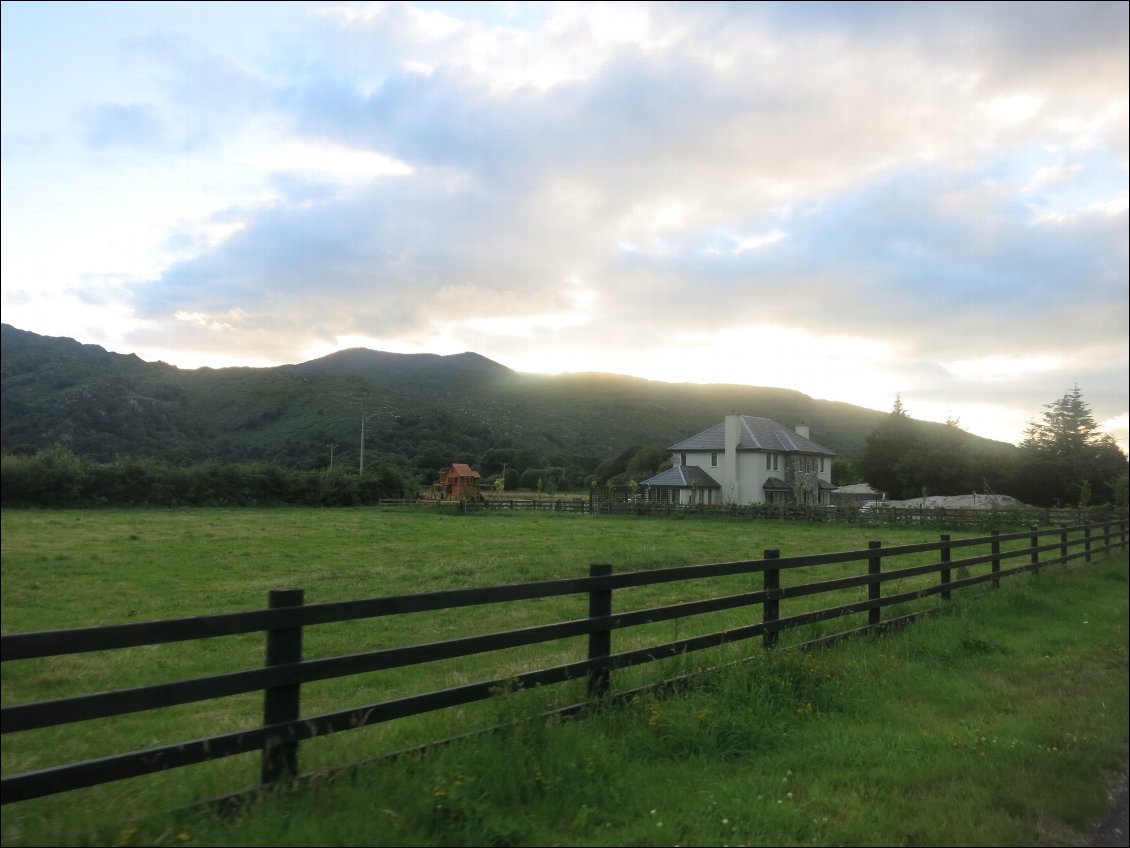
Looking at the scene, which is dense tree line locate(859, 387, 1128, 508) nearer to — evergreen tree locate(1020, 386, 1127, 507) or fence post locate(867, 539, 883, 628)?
evergreen tree locate(1020, 386, 1127, 507)

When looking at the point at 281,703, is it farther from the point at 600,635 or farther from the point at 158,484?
the point at 600,635

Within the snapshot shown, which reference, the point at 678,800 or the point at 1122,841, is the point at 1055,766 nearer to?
the point at 1122,841

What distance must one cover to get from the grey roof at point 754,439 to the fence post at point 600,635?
55.4 metres

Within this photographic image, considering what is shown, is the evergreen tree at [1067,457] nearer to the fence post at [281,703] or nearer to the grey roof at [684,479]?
the grey roof at [684,479]

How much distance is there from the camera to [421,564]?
14906mm

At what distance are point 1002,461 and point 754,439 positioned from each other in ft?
79.8

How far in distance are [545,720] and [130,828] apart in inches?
94.3

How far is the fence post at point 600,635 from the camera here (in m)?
5.77

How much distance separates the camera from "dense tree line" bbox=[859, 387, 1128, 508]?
6300 centimetres

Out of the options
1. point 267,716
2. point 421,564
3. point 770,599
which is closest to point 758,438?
point 421,564

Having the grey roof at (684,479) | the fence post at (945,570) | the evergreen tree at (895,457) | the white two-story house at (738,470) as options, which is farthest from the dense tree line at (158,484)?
the evergreen tree at (895,457)

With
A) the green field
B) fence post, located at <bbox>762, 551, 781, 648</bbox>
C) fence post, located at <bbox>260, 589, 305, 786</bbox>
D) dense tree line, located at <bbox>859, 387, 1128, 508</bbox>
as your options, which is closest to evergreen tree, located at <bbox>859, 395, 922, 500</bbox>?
dense tree line, located at <bbox>859, 387, 1128, 508</bbox>

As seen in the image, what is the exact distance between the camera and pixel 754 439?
60.6 metres

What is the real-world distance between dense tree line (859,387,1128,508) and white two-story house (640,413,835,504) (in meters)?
12.2
